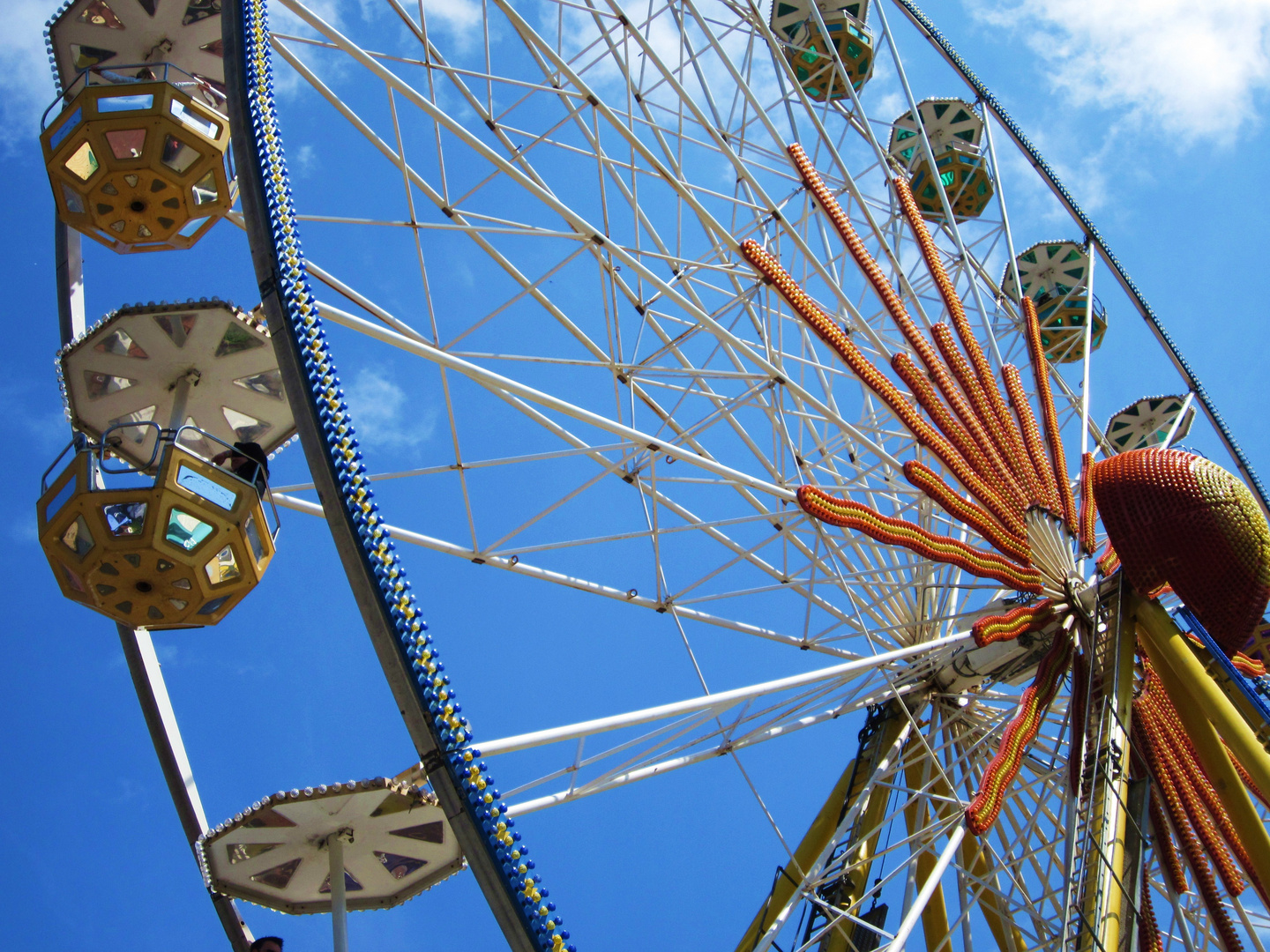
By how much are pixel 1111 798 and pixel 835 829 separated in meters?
3.82

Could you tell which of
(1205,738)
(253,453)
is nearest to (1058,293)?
(1205,738)

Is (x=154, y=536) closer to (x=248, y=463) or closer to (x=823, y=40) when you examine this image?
(x=248, y=463)

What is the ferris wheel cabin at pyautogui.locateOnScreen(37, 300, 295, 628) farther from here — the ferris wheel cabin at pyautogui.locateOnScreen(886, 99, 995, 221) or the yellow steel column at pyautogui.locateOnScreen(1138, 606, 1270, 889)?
the ferris wheel cabin at pyautogui.locateOnScreen(886, 99, 995, 221)

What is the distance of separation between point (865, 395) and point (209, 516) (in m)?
9.43

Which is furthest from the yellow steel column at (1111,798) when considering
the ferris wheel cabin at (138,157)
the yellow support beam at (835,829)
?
the ferris wheel cabin at (138,157)

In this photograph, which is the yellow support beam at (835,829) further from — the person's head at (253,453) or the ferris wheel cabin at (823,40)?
the ferris wheel cabin at (823,40)

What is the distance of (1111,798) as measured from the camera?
11.3 meters

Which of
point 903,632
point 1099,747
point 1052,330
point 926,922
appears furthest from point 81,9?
point 1052,330

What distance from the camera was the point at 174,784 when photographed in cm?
1409

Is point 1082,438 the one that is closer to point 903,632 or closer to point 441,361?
point 903,632

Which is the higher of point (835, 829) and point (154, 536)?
point (154, 536)

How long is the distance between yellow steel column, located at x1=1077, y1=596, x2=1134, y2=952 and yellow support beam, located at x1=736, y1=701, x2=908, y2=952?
2.78 meters

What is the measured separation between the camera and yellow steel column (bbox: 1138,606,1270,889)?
1057cm

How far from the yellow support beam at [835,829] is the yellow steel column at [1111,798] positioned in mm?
2783
